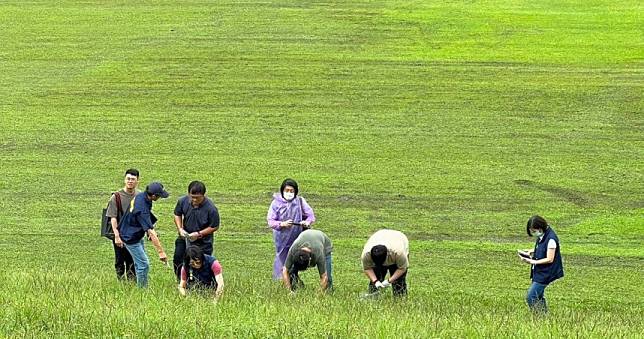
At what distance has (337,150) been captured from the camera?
2442 cm

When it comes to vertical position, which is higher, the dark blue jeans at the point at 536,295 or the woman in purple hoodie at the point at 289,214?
the woman in purple hoodie at the point at 289,214

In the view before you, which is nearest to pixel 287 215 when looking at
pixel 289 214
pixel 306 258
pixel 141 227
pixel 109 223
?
pixel 289 214

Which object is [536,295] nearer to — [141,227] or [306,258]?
[306,258]

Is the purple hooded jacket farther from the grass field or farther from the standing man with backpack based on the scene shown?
the standing man with backpack

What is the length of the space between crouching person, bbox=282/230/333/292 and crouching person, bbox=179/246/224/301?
3.16ft

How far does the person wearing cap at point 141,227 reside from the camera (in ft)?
43.2

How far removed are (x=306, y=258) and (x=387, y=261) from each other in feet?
3.22

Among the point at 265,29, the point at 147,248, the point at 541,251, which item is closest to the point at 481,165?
the point at 147,248

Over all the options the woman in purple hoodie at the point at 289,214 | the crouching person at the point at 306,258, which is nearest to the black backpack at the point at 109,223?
the woman in purple hoodie at the point at 289,214

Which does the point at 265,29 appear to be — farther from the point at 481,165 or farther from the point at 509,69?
the point at 481,165

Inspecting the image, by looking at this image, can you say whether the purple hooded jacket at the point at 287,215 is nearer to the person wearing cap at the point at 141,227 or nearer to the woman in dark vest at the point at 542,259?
the person wearing cap at the point at 141,227

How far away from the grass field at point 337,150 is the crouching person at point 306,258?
32cm

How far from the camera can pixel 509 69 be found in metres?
33.0

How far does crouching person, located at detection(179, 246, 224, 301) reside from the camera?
1229 cm
